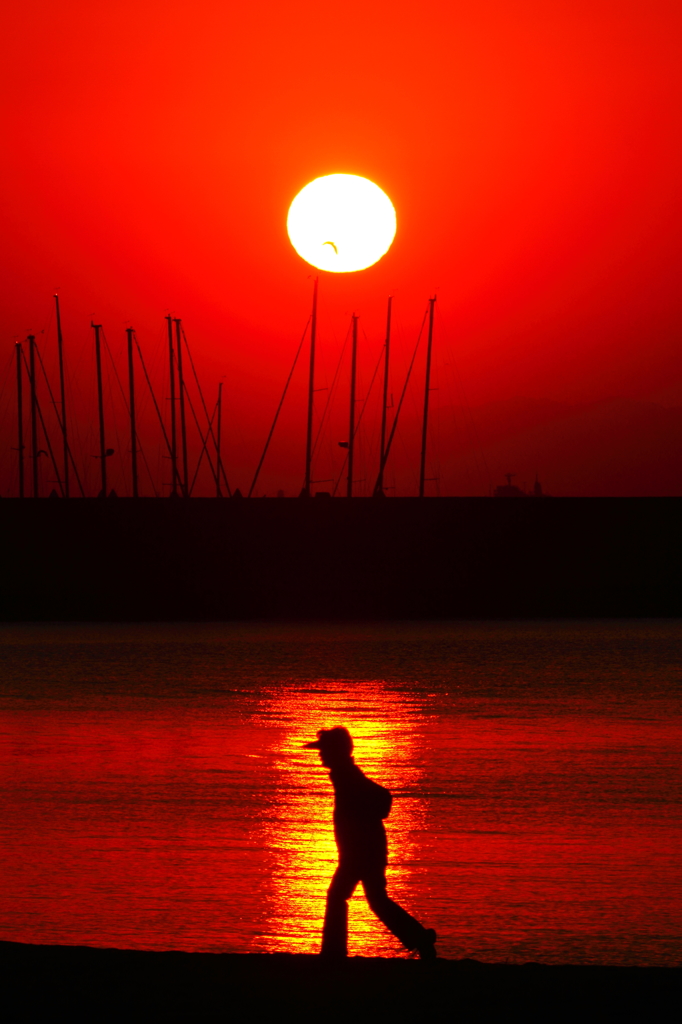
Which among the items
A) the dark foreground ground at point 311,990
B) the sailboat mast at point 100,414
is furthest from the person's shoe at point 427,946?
the sailboat mast at point 100,414

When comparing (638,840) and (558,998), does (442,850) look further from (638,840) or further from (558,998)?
(558,998)

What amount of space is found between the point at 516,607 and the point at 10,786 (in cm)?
5057

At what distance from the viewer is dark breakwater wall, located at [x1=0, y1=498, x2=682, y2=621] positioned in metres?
63.2

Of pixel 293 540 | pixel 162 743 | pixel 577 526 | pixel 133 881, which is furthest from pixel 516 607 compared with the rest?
pixel 133 881

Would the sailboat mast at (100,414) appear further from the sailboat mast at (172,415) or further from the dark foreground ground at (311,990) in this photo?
the dark foreground ground at (311,990)

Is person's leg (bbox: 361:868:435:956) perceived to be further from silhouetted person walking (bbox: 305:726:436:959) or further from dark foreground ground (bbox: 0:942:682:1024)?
dark foreground ground (bbox: 0:942:682:1024)

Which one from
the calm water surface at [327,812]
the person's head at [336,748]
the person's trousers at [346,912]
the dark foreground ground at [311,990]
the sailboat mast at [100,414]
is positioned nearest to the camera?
the dark foreground ground at [311,990]

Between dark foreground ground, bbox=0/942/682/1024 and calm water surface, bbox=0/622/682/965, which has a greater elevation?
dark foreground ground, bbox=0/942/682/1024

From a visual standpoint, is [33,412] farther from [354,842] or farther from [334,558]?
[354,842]

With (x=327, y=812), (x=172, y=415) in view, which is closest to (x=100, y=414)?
(x=172, y=415)

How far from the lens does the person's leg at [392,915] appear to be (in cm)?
690

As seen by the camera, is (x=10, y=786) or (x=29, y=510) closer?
(x=10, y=786)

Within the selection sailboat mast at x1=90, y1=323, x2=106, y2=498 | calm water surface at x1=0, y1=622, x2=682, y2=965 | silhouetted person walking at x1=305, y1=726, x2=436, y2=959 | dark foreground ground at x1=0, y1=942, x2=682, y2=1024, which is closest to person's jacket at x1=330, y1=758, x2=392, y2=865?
silhouetted person walking at x1=305, y1=726, x2=436, y2=959

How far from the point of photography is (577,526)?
65.5 metres
